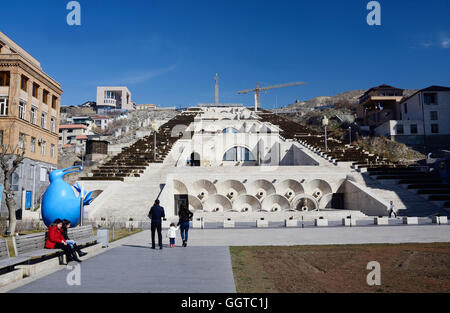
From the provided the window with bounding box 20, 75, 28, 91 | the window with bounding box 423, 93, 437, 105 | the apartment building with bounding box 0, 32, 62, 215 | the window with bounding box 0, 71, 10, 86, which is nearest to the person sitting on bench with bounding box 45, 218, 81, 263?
the apartment building with bounding box 0, 32, 62, 215

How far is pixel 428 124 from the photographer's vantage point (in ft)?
163

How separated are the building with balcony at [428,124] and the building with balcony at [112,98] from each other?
97.4m

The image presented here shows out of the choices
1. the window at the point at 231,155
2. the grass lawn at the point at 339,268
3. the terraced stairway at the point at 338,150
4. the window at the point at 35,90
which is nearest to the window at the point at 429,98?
the terraced stairway at the point at 338,150

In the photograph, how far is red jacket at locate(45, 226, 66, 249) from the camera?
346 inches

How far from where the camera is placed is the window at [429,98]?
Answer: 49969 mm

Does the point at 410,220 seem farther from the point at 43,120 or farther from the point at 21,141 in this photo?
the point at 43,120

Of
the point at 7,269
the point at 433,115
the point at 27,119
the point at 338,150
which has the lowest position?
the point at 7,269

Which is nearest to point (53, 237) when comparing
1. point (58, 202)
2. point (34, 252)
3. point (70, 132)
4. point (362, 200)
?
point (34, 252)

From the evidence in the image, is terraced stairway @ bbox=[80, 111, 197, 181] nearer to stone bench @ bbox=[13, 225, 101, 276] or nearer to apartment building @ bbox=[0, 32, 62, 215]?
apartment building @ bbox=[0, 32, 62, 215]

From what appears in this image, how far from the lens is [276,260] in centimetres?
896

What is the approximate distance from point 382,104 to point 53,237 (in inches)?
2443
